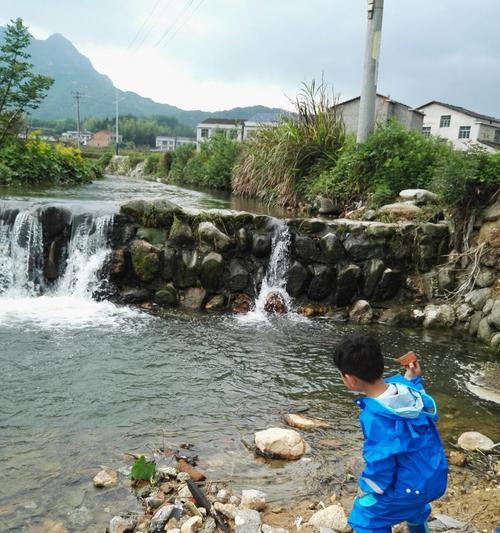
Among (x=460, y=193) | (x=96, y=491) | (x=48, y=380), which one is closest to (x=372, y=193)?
(x=460, y=193)

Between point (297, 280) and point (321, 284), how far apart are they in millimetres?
401

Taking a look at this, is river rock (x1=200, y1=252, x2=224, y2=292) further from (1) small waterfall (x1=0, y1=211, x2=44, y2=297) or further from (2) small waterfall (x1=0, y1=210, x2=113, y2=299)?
(1) small waterfall (x1=0, y1=211, x2=44, y2=297)

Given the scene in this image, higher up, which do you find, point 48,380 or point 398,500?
point 398,500

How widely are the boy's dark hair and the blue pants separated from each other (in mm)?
538

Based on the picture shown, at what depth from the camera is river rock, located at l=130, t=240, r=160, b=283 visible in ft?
26.5

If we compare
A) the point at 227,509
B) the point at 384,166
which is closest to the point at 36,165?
the point at 384,166

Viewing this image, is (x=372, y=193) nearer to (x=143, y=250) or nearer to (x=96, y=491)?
(x=143, y=250)

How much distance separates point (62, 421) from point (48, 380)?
0.91 metres

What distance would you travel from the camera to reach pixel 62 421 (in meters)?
4.28

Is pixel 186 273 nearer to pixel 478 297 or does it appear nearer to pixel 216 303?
pixel 216 303

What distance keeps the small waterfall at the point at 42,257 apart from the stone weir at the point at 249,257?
29 cm

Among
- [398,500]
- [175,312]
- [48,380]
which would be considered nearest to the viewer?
[398,500]

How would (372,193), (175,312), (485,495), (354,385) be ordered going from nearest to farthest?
1. (354,385)
2. (485,495)
3. (175,312)
4. (372,193)

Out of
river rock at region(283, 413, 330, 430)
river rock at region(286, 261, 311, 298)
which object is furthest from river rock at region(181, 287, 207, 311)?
river rock at region(283, 413, 330, 430)
